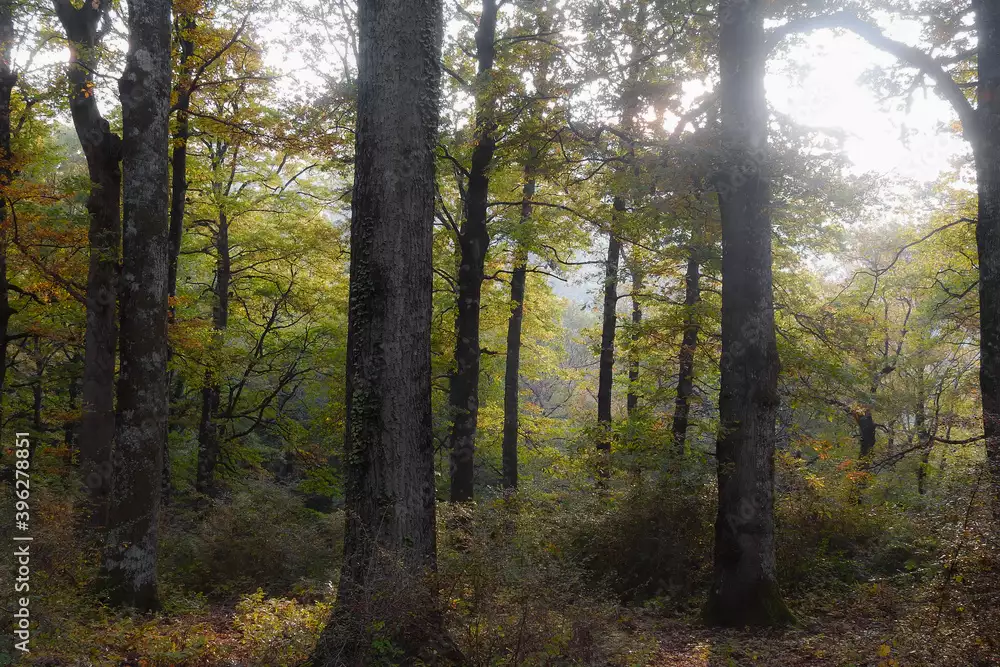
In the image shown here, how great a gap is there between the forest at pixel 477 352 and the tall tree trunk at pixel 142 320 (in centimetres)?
3

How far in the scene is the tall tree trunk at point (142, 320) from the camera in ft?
24.1

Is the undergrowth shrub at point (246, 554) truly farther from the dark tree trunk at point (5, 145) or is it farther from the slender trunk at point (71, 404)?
the slender trunk at point (71, 404)

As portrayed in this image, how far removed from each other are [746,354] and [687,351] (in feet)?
20.2

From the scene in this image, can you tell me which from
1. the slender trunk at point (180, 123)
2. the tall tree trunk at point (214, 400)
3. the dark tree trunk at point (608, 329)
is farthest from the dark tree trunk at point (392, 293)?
the tall tree trunk at point (214, 400)

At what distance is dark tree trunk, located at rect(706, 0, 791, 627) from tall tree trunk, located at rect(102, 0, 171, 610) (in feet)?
21.5

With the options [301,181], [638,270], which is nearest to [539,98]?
[638,270]

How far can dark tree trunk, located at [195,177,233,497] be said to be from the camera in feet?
50.6

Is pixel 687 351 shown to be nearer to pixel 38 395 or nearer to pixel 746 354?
pixel 746 354

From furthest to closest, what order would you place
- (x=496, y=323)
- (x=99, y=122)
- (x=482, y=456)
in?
(x=482, y=456) < (x=496, y=323) < (x=99, y=122)

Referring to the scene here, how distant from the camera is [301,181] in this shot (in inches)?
741

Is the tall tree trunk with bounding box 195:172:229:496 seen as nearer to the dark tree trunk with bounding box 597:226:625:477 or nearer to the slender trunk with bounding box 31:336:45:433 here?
the slender trunk with bounding box 31:336:45:433

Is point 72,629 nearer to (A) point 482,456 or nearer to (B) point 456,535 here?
(B) point 456,535

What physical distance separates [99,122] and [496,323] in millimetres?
A: 11125

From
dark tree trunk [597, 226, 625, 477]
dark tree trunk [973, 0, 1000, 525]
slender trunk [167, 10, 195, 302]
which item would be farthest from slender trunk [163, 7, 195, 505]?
dark tree trunk [973, 0, 1000, 525]
